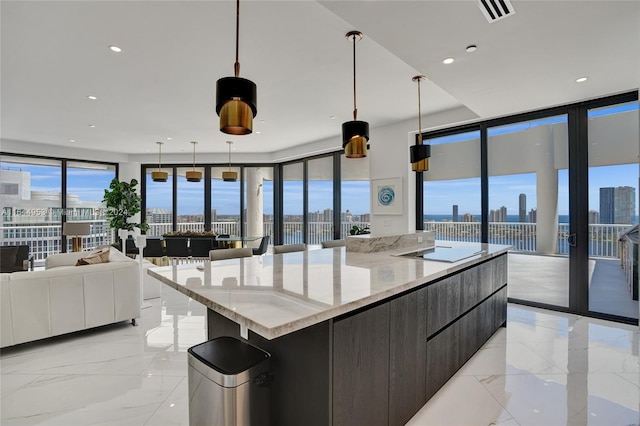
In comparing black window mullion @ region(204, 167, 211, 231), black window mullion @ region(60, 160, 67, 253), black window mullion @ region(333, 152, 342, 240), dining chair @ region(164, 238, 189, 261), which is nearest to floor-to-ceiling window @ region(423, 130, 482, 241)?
black window mullion @ region(333, 152, 342, 240)

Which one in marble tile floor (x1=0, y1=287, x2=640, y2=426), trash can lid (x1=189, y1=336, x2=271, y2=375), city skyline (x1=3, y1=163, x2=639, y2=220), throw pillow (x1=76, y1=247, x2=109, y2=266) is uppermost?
city skyline (x1=3, y1=163, x2=639, y2=220)

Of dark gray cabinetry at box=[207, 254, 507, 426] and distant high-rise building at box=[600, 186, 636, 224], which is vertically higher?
distant high-rise building at box=[600, 186, 636, 224]

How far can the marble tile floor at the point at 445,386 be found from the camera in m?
2.02

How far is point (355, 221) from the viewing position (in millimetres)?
6758

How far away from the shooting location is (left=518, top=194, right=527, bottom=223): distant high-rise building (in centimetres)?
441

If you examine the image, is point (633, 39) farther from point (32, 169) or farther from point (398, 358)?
point (32, 169)

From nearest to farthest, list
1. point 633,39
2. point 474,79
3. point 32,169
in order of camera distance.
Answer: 1. point 633,39
2. point 474,79
3. point 32,169

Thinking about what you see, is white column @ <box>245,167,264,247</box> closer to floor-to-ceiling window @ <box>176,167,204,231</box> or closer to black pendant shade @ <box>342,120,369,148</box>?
floor-to-ceiling window @ <box>176,167,204,231</box>

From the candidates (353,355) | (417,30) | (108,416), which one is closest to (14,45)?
(108,416)

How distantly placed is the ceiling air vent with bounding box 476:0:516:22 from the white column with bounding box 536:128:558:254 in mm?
2801

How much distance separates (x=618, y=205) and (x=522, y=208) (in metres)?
0.97

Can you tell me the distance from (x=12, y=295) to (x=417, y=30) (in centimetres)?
405

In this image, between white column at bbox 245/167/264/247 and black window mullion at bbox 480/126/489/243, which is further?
white column at bbox 245/167/264/247

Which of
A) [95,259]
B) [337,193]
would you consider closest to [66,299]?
[95,259]
